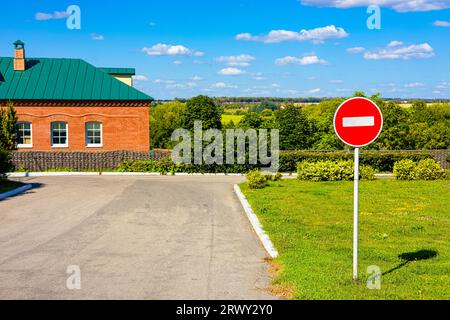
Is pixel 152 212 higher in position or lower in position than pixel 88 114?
lower

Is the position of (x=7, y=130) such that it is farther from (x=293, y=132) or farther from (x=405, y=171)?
(x=293, y=132)

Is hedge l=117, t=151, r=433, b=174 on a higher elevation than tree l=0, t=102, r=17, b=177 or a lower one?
lower

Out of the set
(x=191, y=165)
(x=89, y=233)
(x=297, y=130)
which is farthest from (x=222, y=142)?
(x=297, y=130)

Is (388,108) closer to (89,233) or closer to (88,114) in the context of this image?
(88,114)

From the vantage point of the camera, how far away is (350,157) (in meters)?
30.2

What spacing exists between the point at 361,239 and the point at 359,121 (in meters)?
4.62

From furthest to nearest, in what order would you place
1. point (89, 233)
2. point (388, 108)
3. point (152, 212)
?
point (388, 108) < point (152, 212) < point (89, 233)

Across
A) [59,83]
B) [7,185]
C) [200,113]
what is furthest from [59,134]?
[200,113]

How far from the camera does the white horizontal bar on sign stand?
24.6 ft

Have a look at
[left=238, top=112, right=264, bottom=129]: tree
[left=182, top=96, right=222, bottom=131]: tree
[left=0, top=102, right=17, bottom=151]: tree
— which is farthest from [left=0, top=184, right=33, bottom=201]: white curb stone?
[left=182, top=96, right=222, bottom=131]: tree

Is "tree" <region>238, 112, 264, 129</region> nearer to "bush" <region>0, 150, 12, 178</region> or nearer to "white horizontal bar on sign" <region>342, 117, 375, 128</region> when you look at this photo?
"bush" <region>0, 150, 12, 178</region>
